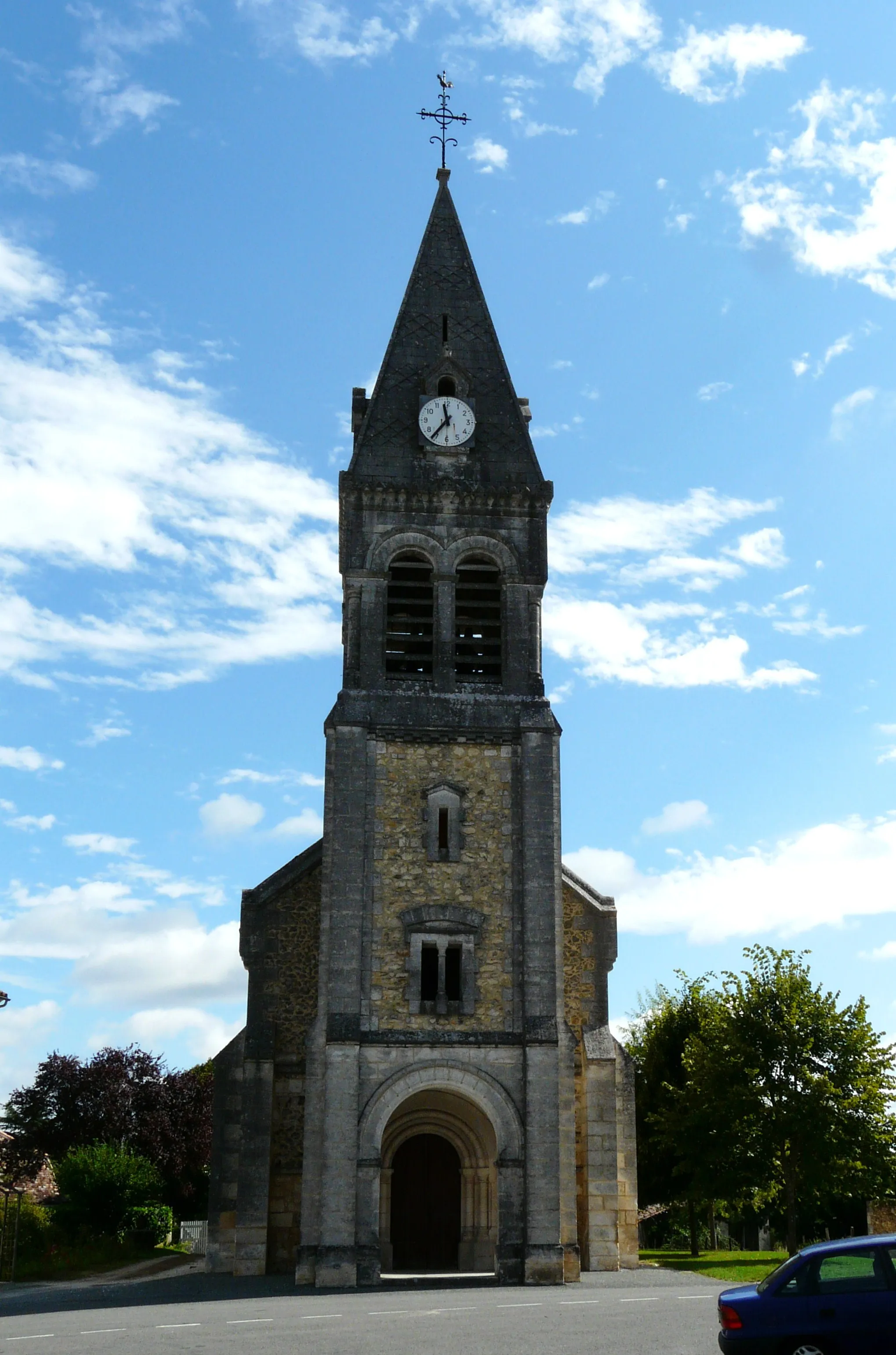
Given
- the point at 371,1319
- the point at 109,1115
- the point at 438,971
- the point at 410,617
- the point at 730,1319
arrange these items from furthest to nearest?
the point at 109,1115 → the point at 410,617 → the point at 438,971 → the point at 371,1319 → the point at 730,1319

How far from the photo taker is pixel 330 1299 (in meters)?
20.2

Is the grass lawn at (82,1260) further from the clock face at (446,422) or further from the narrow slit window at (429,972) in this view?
the clock face at (446,422)

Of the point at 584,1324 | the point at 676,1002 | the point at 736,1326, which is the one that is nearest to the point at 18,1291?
the point at 584,1324

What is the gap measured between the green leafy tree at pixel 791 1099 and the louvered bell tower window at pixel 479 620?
9106mm

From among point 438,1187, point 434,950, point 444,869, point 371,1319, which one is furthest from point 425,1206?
point 371,1319

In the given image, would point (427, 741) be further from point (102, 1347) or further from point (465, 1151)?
point (102, 1347)

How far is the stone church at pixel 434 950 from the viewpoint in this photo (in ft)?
77.4

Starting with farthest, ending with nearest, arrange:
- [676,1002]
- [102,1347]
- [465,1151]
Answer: [676,1002]
[465,1151]
[102,1347]

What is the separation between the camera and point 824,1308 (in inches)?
426

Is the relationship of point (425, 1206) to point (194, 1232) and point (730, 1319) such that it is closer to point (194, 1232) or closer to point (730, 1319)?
point (730, 1319)

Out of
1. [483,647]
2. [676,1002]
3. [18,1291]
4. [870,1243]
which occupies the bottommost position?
[18,1291]

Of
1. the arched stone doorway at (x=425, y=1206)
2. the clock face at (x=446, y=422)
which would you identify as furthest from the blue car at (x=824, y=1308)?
the clock face at (x=446, y=422)

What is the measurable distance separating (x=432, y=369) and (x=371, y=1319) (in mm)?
19301

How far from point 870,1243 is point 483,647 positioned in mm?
17410
